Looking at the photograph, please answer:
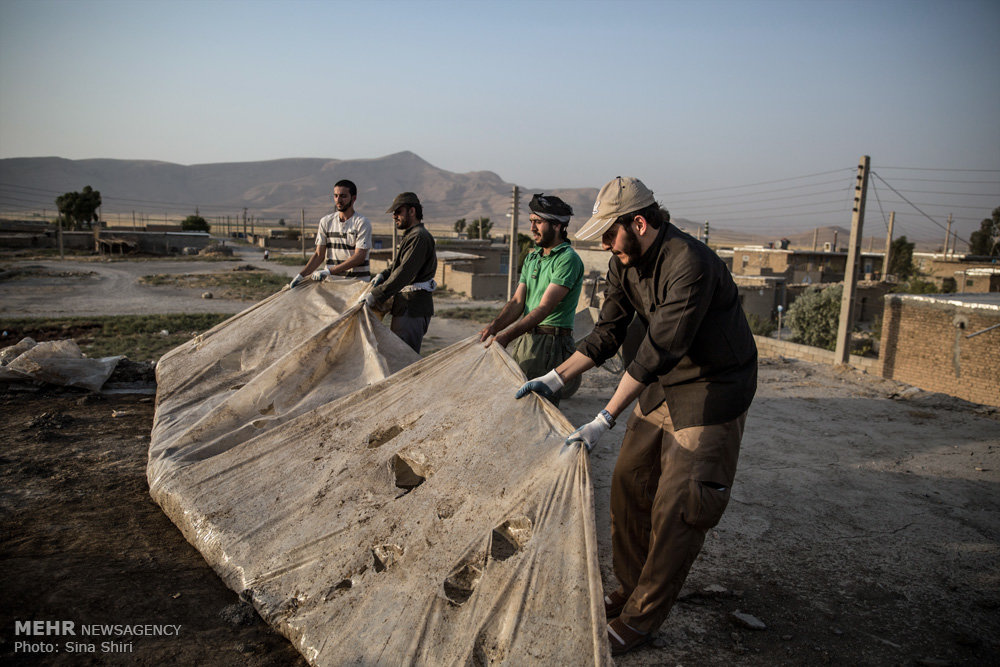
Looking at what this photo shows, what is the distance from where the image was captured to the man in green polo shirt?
373 cm

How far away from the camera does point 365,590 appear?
7.34 feet

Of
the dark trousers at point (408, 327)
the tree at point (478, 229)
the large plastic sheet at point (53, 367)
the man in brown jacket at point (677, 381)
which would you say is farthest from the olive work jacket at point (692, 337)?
the tree at point (478, 229)

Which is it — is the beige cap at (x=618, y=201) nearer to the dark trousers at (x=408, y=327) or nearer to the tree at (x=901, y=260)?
the dark trousers at (x=408, y=327)

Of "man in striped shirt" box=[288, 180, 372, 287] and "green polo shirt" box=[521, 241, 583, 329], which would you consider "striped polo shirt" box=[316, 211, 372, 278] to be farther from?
"green polo shirt" box=[521, 241, 583, 329]

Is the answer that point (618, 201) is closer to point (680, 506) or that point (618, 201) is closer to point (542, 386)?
point (542, 386)

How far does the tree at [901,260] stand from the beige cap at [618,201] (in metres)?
38.0

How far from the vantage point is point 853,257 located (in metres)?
11.6

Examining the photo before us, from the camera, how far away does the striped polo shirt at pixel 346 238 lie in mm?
5434

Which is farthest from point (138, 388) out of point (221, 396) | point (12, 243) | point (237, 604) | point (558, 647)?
point (12, 243)

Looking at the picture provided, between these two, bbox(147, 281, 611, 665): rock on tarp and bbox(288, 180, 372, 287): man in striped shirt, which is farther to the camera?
bbox(288, 180, 372, 287): man in striped shirt

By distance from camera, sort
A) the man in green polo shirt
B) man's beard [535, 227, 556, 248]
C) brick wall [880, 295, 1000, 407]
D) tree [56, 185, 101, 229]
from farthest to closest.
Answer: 1. tree [56, 185, 101, 229]
2. brick wall [880, 295, 1000, 407]
3. man's beard [535, 227, 556, 248]
4. the man in green polo shirt

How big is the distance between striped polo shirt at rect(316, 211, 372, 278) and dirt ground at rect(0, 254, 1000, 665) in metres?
2.03

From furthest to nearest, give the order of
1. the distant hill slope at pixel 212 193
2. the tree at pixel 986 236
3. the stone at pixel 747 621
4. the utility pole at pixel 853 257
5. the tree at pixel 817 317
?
the distant hill slope at pixel 212 193 < the tree at pixel 986 236 < the tree at pixel 817 317 < the utility pole at pixel 853 257 < the stone at pixel 747 621

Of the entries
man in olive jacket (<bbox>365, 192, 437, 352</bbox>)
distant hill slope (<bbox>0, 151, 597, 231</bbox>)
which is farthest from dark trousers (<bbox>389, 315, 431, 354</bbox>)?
distant hill slope (<bbox>0, 151, 597, 231</bbox>)
